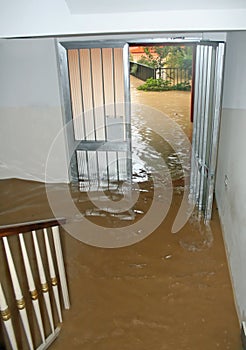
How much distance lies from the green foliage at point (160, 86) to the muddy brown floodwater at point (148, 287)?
28.3ft

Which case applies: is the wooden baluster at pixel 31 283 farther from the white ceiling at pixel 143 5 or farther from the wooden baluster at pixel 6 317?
the white ceiling at pixel 143 5

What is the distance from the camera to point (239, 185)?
8.82 ft

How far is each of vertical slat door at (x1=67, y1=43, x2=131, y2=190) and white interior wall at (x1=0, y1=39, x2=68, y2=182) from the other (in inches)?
10.3

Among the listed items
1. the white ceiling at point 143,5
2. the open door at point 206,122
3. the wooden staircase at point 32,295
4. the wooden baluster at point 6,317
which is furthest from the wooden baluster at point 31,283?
the open door at point 206,122

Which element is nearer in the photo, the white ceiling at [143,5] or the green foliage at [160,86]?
the white ceiling at [143,5]

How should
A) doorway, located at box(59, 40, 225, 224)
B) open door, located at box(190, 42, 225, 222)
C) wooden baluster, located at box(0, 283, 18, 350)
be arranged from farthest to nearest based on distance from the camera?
doorway, located at box(59, 40, 225, 224) → open door, located at box(190, 42, 225, 222) → wooden baluster, located at box(0, 283, 18, 350)

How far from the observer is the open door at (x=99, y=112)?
419cm

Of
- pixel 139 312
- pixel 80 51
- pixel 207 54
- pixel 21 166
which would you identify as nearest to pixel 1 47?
pixel 80 51

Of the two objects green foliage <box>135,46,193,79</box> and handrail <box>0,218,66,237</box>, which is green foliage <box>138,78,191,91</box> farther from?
handrail <box>0,218,66,237</box>

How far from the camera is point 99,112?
4477 mm

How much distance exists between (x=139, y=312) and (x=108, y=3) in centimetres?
220

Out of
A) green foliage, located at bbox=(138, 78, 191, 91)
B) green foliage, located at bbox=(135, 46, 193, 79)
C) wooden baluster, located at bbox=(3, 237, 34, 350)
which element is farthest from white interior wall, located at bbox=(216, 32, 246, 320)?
green foliage, located at bbox=(135, 46, 193, 79)

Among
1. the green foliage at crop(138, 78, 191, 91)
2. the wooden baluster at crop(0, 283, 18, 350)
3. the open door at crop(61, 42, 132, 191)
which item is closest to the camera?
the wooden baluster at crop(0, 283, 18, 350)

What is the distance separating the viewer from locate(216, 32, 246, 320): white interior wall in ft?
8.27
